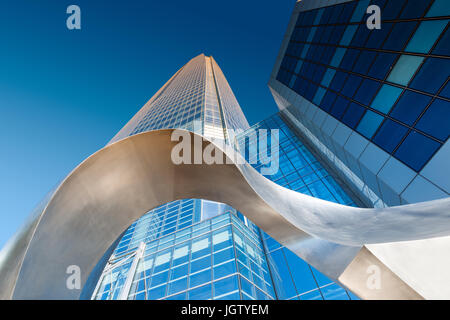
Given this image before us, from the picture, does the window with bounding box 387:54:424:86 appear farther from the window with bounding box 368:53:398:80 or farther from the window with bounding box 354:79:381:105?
the window with bounding box 354:79:381:105

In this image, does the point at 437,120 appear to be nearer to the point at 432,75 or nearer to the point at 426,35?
the point at 432,75

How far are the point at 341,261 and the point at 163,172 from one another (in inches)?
190

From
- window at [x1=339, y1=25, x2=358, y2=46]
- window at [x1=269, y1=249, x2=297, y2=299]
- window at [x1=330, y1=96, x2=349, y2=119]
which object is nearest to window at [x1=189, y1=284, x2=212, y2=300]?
window at [x1=269, y1=249, x2=297, y2=299]

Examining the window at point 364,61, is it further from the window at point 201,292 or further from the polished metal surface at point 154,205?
the window at point 201,292

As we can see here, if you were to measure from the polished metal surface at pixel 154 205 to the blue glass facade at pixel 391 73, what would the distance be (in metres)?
6.05

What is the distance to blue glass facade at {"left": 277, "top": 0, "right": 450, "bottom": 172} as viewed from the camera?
10.1 m

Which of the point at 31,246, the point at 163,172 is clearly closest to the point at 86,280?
the point at 31,246

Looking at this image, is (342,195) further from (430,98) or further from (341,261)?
(341,261)

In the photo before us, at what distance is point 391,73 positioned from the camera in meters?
12.5

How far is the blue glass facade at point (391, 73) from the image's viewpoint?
10.1 metres

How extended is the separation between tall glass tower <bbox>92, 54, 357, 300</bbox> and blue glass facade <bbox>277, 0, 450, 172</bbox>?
8549mm

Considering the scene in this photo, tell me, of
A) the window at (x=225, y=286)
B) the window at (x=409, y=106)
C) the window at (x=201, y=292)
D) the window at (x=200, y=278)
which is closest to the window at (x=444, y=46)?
the window at (x=409, y=106)

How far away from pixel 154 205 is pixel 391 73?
13.2 meters

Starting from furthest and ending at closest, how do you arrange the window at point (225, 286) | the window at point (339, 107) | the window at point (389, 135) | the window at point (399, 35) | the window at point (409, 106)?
1. the window at point (339, 107)
2. the window at point (225, 286)
3. the window at point (389, 135)
4. the window at point (399, 35)
5. the window at point (409, 106)
